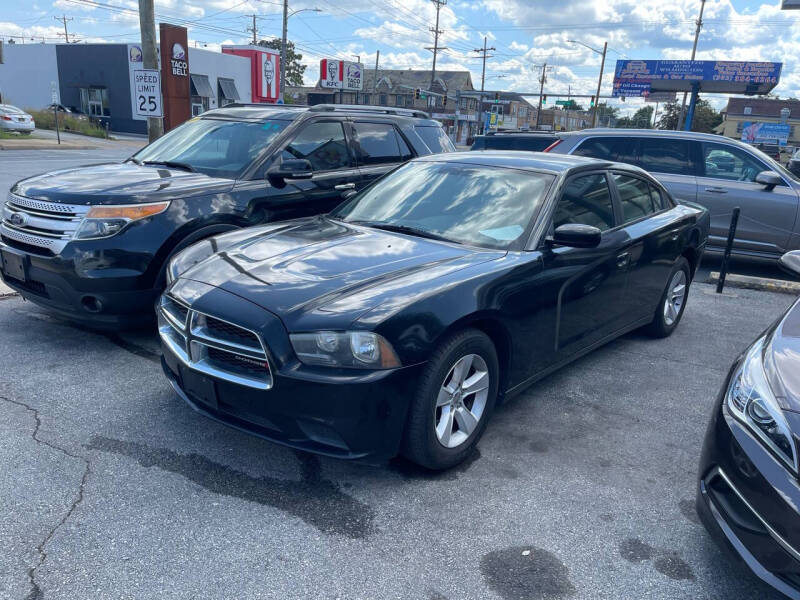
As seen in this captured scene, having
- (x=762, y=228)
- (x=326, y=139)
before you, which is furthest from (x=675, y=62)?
(x=326, y=139)

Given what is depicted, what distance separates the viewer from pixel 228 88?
45969mm

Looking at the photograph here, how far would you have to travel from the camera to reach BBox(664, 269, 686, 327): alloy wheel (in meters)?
5.68

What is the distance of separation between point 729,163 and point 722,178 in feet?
0.70

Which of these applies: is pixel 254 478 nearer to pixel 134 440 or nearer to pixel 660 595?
pixel 134 440

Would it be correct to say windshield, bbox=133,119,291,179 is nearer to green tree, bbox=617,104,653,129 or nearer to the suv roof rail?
the suv roof rail

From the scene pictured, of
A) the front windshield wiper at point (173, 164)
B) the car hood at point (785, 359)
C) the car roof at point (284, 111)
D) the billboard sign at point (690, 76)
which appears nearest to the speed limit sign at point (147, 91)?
the car roof at point (284, 111)

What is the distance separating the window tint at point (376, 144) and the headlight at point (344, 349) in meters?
3.80

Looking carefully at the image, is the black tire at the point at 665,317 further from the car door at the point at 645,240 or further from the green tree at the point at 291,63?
the green tree at the point at 291,63

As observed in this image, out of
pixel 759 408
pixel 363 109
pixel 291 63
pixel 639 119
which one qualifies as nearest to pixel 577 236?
pixel 759 408

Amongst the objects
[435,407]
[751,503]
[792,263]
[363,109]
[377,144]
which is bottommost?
[435,407]

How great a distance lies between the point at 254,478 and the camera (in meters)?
3.23

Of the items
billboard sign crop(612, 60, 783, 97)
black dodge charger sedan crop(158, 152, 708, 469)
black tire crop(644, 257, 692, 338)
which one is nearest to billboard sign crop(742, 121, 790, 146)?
billboard sign crop(612, 60, 783, 97)

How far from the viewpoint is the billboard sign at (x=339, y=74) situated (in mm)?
43750

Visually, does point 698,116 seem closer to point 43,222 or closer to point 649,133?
point 649,133
